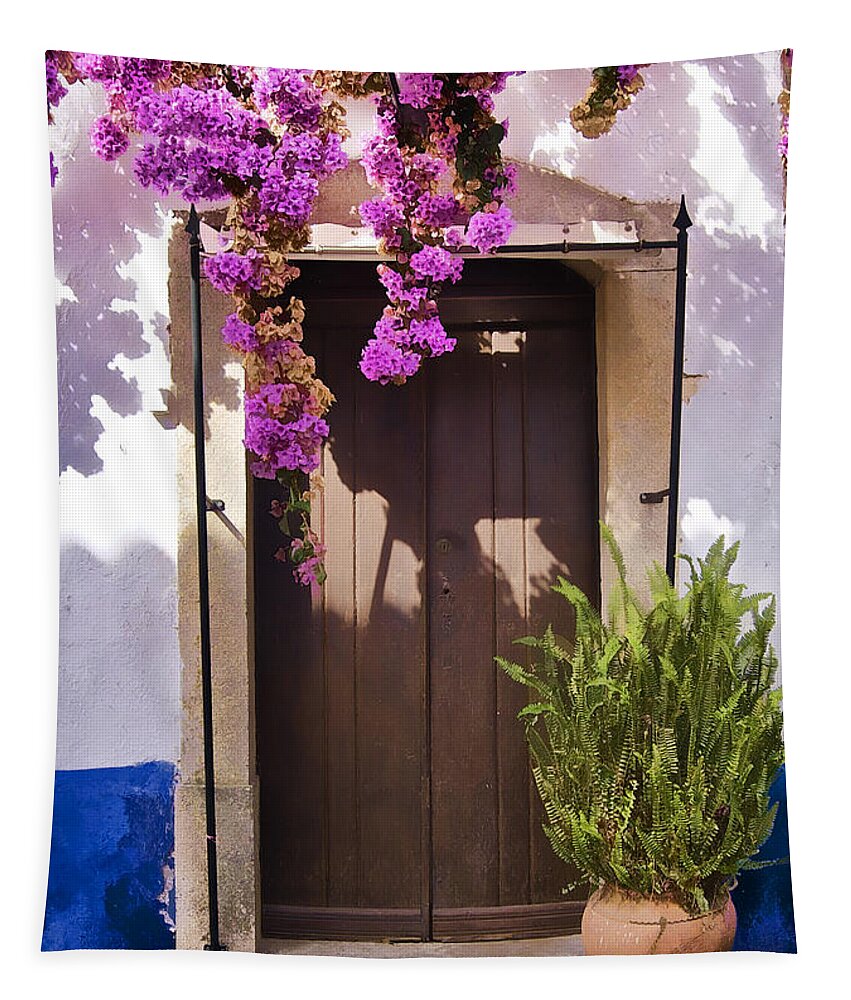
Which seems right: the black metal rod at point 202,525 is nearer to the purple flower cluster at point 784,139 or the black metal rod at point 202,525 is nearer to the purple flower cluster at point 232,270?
the purple flower cluster at point 232,270

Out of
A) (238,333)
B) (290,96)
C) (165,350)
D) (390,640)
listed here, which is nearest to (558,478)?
(390,640)

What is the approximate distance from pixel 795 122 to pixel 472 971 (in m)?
2.06

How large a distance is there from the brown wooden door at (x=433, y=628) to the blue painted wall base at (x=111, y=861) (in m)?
0.25

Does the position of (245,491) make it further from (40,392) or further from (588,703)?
(588,703)

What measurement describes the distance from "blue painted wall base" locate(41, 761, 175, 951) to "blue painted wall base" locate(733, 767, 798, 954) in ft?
4.21

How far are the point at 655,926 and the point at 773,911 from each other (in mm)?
300

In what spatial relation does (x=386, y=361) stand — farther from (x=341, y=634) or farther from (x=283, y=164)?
(x=341, y=634)

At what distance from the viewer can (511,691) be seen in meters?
2.77

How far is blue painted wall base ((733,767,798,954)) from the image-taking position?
2570 millimetres

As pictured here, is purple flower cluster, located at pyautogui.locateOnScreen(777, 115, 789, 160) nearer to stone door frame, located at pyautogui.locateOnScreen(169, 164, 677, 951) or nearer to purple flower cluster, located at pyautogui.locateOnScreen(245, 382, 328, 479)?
stone door frame, located at pyautogui.locateOnScreen(169, 164, 677, 951)

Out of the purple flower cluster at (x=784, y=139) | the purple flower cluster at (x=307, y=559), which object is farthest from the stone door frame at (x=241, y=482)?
the purple flower cluster at (x=784, y=139)

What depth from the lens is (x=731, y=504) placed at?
2.60m

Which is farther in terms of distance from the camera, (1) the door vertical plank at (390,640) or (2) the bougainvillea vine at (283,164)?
(1) the door vertical plank at (390,640)

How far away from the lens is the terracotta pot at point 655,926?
2475 millimetres
